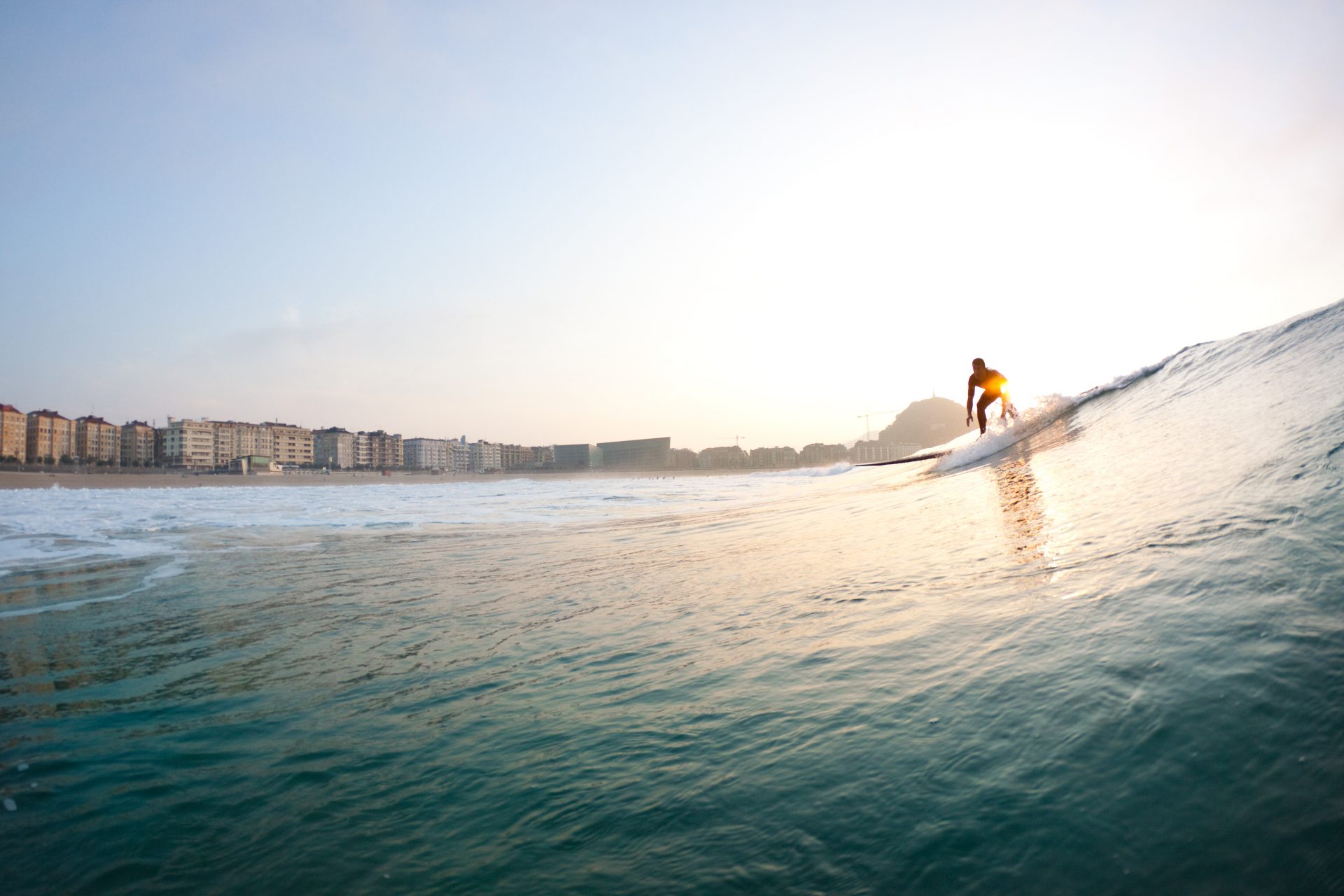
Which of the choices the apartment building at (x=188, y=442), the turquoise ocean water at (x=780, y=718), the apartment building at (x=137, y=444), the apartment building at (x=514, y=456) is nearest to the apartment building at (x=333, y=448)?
the apartment building at (x=188, y=442)

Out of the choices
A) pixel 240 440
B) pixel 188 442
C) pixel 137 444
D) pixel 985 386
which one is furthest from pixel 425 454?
pixel 985 386

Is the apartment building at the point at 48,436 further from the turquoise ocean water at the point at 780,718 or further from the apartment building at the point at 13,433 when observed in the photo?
the turquoise ocean water at the point at 780,718

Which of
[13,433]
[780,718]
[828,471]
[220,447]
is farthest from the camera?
[220,447]

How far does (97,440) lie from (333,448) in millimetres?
39068

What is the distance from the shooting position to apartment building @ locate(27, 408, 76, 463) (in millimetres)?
95750

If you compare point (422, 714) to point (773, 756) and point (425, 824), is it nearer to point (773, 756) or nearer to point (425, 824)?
point (425, 824)

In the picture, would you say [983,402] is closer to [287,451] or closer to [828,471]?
[828,471]

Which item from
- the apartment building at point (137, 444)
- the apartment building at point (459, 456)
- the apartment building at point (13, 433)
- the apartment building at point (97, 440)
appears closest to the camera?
the apartment building at point (13, 433)

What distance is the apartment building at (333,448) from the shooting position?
139375mm

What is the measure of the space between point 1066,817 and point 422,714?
258 cm

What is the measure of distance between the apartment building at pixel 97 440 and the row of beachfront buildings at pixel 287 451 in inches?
5.9

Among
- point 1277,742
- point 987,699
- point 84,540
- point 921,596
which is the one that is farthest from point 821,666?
point 84,540

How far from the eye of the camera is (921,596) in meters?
3.77

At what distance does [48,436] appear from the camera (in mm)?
98062
